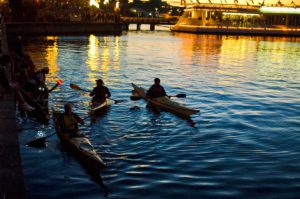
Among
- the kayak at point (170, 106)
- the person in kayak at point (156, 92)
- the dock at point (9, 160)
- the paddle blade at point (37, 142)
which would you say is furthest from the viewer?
the person in kayak at point (156, 92)

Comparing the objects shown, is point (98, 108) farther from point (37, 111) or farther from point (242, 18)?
point (242, 18)

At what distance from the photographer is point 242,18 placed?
128 metres

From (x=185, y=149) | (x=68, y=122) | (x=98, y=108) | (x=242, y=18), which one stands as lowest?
(x=185, y=149)

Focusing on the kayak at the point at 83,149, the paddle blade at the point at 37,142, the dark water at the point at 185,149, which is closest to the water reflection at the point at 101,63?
the dark water at the point at 185,149

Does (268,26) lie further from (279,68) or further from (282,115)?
(282,115)

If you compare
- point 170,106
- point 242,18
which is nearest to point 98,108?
point 170,106

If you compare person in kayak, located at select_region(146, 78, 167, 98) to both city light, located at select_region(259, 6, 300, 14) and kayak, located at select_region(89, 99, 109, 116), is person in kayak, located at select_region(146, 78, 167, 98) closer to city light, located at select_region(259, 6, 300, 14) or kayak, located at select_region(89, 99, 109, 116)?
kayak, located at select_region(89, 99, 109, 116)

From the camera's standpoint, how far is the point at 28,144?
14.5 metres

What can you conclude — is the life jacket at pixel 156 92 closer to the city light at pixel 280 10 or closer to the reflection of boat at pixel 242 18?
the reflection of boat at pixel 242 18

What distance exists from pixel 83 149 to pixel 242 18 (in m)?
123

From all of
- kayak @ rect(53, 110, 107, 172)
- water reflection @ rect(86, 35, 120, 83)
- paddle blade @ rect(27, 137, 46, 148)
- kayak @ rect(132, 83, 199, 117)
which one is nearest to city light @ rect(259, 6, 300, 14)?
water reflection @ rect(86, 35, 120, 83)

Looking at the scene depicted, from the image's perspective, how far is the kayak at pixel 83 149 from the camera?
1257cm

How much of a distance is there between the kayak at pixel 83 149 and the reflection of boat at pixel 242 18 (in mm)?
111195

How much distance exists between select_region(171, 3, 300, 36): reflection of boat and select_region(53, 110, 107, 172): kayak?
111195 millimetres
